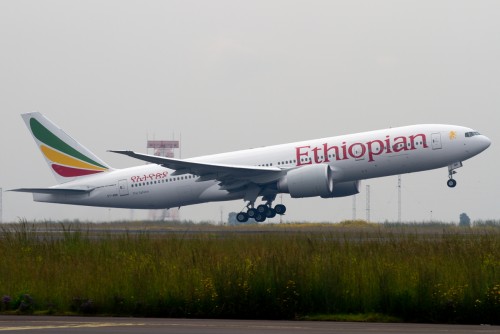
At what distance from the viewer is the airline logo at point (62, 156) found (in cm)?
5028

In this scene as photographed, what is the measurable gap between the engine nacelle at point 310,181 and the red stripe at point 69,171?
11.4m

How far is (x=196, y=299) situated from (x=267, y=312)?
127 cm

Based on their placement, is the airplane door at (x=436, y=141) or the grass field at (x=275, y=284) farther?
the airplane door at (x=436, y=141)

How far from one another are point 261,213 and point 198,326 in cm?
3350

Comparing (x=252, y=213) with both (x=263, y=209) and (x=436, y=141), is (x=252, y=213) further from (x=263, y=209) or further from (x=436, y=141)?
(x=436, y=141)

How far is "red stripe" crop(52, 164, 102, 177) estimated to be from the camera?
165ft

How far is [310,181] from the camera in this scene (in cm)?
4391

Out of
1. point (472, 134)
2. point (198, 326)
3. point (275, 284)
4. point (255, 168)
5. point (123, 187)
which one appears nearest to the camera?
point (198, 326)

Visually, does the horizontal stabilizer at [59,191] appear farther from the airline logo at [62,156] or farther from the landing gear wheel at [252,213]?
the landing gear wheel at [252,213]

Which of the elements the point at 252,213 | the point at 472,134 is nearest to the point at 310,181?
the point at 252,213

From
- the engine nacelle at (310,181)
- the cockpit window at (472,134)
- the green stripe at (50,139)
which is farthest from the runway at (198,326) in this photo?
the green stripe at (50,139)

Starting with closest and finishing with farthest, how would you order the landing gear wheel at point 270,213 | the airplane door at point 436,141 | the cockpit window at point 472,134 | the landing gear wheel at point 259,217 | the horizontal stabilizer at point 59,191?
the airplane door at point 436,141 < the cockpit window at point 472,134 < the landing gear wheel at point 259,217 < the landing gear wheel at point 270,213 < the horizontal stabilizer at point 59,191

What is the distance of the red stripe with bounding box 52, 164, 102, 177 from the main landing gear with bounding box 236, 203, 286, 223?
8.35m

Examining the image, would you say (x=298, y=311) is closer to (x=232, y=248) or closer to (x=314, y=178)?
(x=232, y=248)
